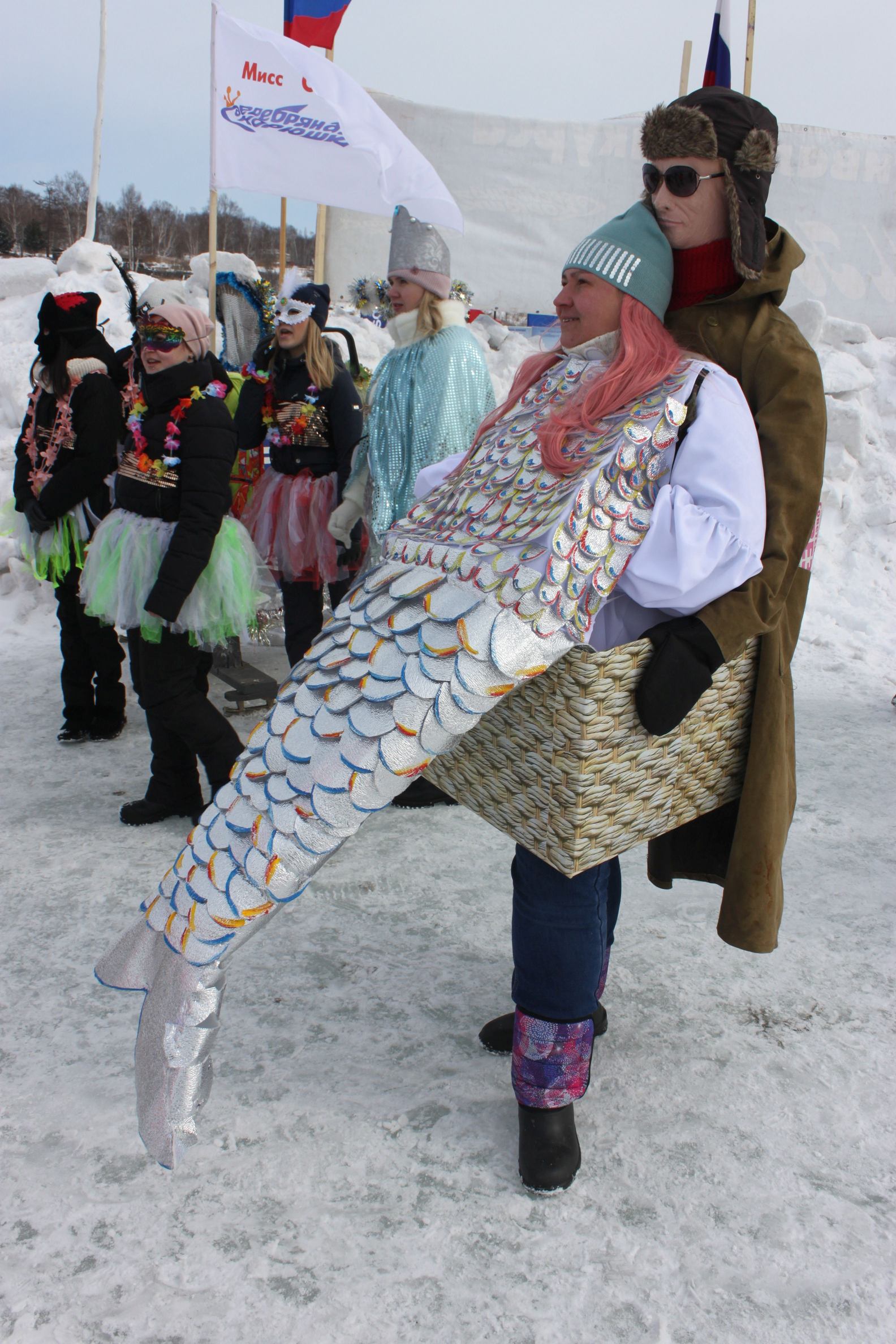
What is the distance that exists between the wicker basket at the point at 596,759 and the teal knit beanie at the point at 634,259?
60 centimetres

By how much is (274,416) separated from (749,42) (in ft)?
7.44

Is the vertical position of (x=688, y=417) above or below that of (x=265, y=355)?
above

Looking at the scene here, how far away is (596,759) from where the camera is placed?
139cm

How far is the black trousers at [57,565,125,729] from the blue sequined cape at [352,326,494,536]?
1.28 metres

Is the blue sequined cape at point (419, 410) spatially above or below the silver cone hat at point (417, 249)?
below

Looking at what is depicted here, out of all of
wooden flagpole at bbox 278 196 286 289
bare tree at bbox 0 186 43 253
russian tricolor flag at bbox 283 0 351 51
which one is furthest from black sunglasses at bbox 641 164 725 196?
bare tree at bbox 0 186 43 253

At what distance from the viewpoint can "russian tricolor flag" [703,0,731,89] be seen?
2.48 m

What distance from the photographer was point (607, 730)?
1.38 meters

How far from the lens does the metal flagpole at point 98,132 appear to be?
7793 millimetres

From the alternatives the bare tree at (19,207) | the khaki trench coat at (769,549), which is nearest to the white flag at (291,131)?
the khaki trench coat at (769,549)

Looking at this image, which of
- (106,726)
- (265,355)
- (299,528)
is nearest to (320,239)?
(265,355)

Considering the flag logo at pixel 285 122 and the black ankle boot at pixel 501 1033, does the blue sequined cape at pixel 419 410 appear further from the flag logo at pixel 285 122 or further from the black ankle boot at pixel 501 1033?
the black ankle boot at pixel 501 1033

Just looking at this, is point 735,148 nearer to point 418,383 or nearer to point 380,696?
point 380,696

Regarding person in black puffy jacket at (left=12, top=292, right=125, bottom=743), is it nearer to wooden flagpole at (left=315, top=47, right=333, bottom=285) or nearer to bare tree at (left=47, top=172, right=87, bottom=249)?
wooden flagpole at (left=315, top=47, right=333, bottom=285)
